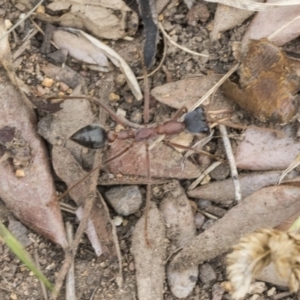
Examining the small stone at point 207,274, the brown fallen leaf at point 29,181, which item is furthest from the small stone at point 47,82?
the small stone at point 207,274

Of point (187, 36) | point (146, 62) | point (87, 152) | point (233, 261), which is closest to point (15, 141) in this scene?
point (87, 152)

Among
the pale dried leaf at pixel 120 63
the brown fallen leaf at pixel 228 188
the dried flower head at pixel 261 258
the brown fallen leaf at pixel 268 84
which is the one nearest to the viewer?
the dried flower head at pixel 261 258

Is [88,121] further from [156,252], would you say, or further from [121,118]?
[156,252]

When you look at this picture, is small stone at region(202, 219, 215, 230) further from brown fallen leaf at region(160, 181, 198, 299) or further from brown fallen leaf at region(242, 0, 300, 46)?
brown fallen leaf at region(242, 0, 300, 46)

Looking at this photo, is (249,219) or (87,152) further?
(87,152)

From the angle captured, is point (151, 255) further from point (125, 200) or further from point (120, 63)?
point (120, 63)

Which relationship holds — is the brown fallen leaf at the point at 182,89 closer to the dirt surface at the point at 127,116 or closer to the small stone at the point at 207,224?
the dirt surface at the point at 127,116
